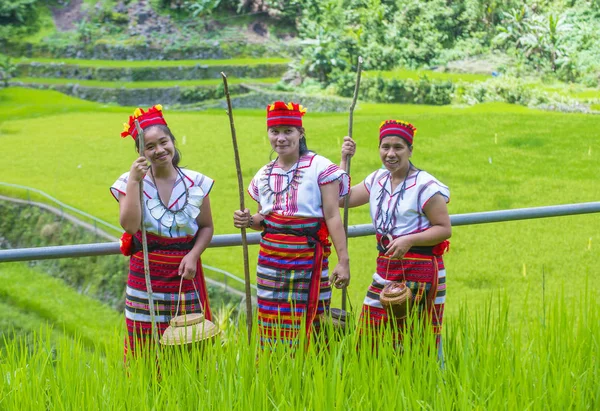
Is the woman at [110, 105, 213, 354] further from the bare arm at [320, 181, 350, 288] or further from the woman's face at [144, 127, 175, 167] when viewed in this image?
the bare arm at [320, 181, 350, 288]

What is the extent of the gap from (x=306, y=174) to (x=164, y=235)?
1.20 ft

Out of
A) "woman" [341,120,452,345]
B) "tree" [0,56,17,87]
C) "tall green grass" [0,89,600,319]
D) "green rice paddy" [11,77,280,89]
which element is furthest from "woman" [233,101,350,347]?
"tree" [0,56,17,87]

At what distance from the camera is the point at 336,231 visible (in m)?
2.05

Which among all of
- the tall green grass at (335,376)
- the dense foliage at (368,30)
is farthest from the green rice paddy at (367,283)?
the dense foliage at (368,30)

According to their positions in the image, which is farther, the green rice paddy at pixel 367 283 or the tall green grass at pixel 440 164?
the tall green grass at pixel 440 164

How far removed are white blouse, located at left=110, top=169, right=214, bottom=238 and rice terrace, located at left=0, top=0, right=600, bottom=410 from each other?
0.01 m

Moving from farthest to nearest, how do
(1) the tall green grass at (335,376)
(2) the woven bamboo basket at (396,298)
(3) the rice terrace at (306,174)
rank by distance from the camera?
(2) the woven bamboo basket at (396,298), (3) the rice terrace at (306,174), (1) the tall green grass at (335,376)

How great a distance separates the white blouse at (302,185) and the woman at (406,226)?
0.29ft

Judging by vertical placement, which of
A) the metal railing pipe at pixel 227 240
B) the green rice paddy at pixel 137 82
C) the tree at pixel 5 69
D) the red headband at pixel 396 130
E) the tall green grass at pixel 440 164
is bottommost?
the tall green grass at pixel 440 164

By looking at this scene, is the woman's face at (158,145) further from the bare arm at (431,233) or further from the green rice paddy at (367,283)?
the bare arm at (431,233)

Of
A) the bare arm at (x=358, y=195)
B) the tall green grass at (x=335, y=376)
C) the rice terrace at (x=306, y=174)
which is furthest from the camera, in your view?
the bare arm at (x=358, y=195)

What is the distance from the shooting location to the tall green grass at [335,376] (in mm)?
1671

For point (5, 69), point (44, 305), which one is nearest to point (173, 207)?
point (44, 305)

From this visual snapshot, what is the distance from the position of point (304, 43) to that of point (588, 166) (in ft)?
14.7
